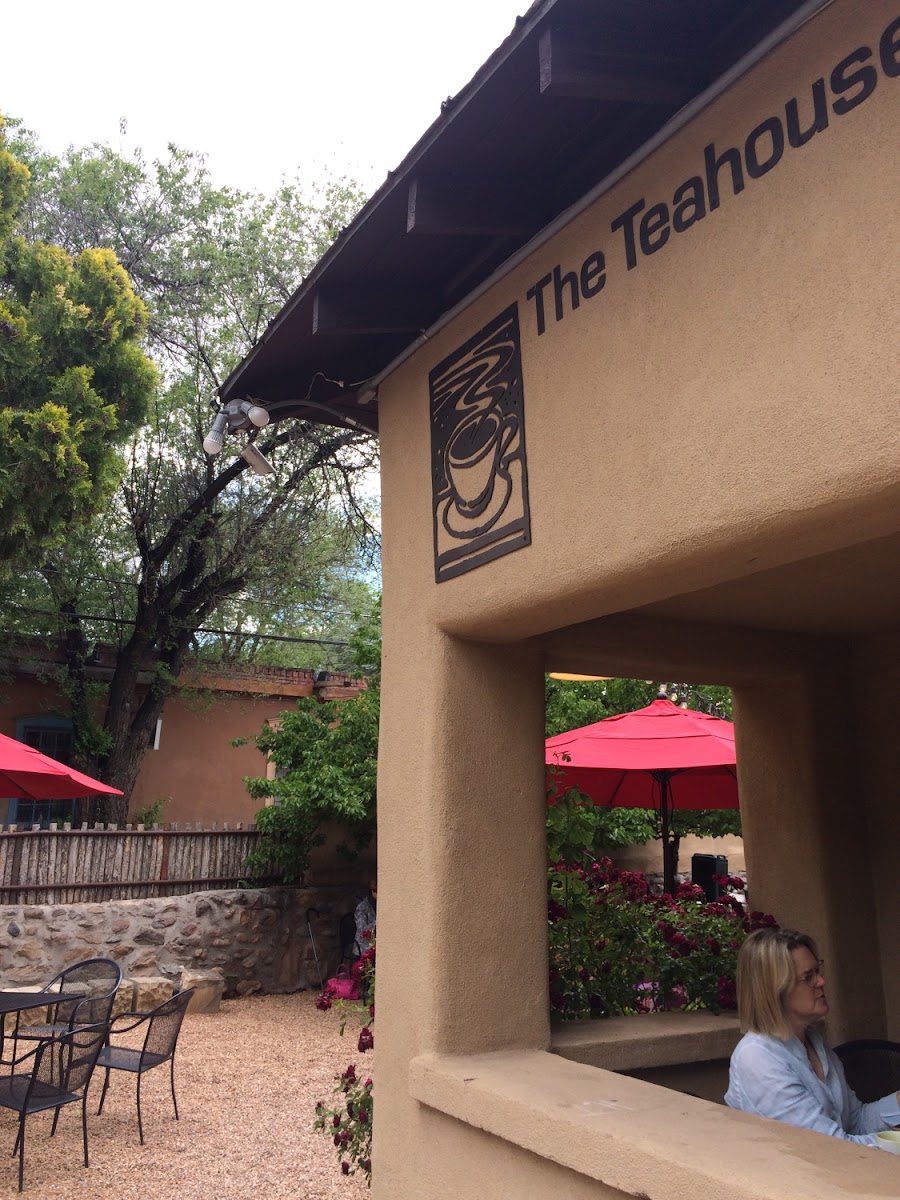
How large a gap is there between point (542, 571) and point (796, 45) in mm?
1485

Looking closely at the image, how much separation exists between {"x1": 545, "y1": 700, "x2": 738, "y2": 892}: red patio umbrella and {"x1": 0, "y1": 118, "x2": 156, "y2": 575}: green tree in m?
5.25

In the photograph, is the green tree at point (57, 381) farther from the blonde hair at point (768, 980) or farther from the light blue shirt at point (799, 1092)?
the light blue shirt at point (799, 1092)

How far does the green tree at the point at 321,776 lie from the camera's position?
9969 mm

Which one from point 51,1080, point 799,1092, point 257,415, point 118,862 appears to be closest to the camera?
point 799,1092

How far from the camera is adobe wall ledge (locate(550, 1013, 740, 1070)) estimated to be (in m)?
3.35

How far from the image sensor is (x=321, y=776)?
9852 millimetres

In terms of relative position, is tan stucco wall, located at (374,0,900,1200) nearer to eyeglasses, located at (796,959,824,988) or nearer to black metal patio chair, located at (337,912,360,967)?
eyeglasses, located at (796,959,824,988)

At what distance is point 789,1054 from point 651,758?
281 cm

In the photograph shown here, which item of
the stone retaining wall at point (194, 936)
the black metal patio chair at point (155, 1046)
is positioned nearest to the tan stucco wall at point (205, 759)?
the stone retaining wall at point (194, 936)

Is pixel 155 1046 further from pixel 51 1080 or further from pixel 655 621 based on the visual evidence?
pixel 655 621

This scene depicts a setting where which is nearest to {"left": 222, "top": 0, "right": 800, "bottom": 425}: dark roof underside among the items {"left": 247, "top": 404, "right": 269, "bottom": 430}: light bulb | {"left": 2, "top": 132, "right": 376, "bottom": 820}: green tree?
{"left": 247, "top": 404, "right": 269, "bottom": 430}: light bulb

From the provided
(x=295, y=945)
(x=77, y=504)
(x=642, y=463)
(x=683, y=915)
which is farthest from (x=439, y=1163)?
(x=295, y=945)

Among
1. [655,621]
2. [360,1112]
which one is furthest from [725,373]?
[360,1112]

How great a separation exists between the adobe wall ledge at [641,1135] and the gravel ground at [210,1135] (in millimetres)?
2771
